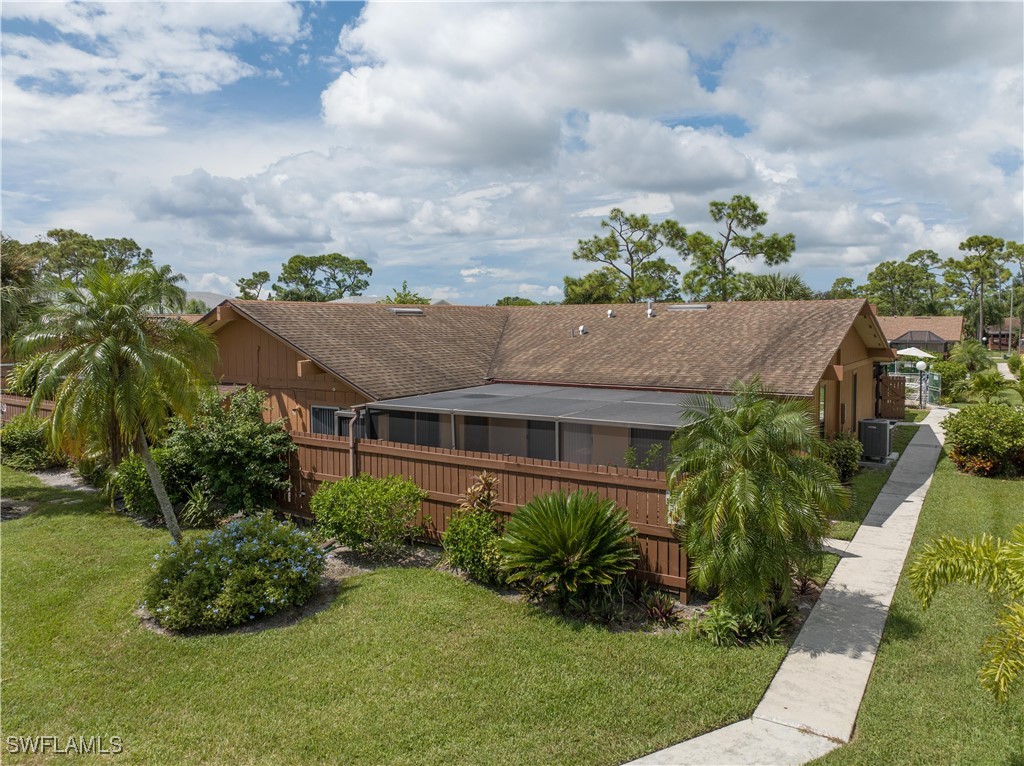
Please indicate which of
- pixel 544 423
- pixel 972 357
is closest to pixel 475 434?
pixel 544 423

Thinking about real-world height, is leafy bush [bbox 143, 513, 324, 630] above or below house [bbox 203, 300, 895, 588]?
below

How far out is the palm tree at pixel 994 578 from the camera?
5.14 m

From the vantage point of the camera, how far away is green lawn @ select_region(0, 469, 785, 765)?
20.1ft

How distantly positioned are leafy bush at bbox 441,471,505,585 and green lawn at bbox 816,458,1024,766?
4863mm

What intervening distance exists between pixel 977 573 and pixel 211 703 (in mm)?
7403

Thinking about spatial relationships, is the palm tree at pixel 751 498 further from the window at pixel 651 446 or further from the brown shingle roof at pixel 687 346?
the brown shingle roof at pixel 687 346

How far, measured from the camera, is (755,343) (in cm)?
1722

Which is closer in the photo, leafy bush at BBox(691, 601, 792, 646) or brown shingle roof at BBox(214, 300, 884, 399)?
leafy bush at BBox(691, 601, 792, 646)

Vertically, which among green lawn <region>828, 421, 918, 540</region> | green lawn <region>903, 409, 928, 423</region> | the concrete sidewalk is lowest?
the concrete sidewalk

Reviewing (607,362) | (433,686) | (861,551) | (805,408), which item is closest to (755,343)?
(607,362)

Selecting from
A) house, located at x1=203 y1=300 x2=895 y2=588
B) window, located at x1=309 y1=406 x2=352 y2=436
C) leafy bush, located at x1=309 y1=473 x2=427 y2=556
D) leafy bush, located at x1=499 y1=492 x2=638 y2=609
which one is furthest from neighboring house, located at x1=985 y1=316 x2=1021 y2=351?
leafy bush, located at x1=309 y1=473 x2=427 y2=556

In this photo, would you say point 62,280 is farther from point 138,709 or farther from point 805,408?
point 805,408

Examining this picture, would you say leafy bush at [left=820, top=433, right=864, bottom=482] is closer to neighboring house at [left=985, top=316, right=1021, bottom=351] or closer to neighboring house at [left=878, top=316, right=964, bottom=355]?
neighboring house at [left=878, top=316, right=964, bottom=355]

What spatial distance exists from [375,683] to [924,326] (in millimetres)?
67072
